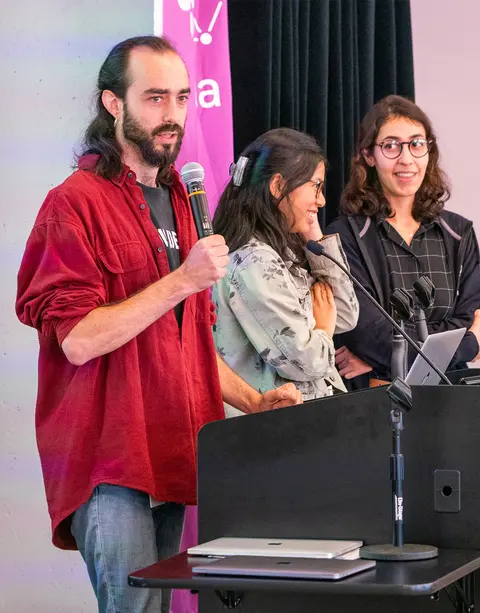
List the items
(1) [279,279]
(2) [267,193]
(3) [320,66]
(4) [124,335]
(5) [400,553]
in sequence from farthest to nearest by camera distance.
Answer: (3) [320,66] → (2) [267,193] → (1) [279,279] → (4) [124,335] → (5) [400,553]

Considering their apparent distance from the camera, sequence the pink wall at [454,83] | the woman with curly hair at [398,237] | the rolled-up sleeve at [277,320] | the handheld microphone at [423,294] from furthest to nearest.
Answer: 1. the pink wall at [454,83]
2. the woman with curly hair at [398,237]
3. the rolled-up sleeve at [277,320]
4. the handheld microphone at [423,294]

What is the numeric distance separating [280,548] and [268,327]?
38.4 inches

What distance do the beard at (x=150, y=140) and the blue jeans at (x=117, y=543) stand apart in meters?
0.65

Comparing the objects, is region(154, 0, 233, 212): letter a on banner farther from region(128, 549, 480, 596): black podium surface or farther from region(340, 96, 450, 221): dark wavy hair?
region(128, 549, 480, 596): black podium surface

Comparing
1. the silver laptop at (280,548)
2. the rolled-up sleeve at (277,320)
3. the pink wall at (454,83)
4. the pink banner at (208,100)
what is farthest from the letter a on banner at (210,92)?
the pink wall at (454,83)

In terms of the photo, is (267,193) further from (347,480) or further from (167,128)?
(347,480)

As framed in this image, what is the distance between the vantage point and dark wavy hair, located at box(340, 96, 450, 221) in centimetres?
320

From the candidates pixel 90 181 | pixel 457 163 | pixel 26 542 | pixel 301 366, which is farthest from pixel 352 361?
pixel 457 163

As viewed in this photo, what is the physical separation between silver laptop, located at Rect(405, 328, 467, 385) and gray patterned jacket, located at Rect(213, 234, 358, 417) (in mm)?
289

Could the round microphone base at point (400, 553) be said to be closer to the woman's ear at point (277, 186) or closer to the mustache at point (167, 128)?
the mustache at point (167, 128)

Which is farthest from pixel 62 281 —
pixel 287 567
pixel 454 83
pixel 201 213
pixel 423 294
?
pixel 454 83

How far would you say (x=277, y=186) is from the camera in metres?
2.72

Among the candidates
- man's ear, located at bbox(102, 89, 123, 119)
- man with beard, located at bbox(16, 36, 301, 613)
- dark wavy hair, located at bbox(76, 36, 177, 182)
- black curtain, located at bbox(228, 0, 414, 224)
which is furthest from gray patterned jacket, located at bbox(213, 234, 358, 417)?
black curtain, located at bbox(228, 0, 414, 224)

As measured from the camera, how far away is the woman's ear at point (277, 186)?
2.71 m
